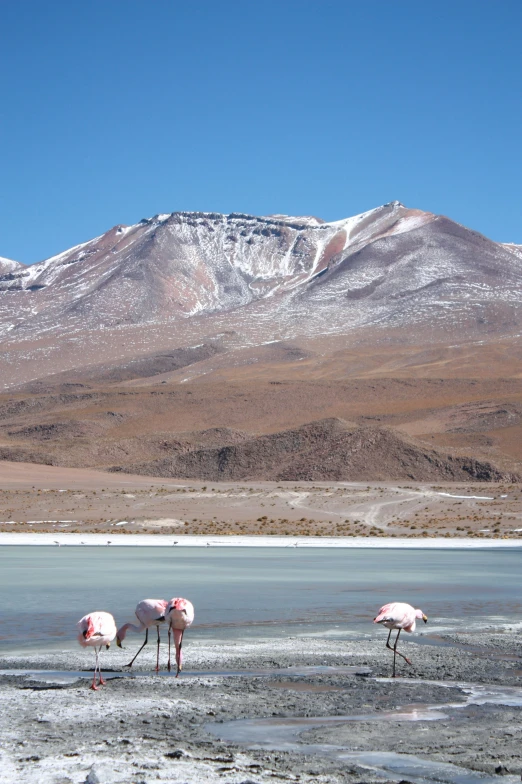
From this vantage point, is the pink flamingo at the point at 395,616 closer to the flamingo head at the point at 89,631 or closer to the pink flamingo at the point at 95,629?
the pink flamingo at the point at 95,629

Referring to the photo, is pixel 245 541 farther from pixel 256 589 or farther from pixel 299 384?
pixel 299 384

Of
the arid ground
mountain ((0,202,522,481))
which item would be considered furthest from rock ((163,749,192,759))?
mountain ((0,202,522,481))

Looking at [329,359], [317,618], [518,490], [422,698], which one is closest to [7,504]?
[518,490]

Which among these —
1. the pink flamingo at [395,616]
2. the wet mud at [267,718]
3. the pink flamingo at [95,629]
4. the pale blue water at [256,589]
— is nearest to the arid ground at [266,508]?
the pale blue water at [256,589]

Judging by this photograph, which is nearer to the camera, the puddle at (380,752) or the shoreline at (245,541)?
the puddle at (380,752)

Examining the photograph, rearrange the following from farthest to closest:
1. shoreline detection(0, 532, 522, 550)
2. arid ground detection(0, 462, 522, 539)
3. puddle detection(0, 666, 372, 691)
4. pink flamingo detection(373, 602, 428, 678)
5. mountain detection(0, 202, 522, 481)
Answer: mountain detection(0, 202, 522, 481) < arid ground detection(0, 462, 522, 539) < shoreline detection(0, 532, 522, 550) < pink flamingo detection(373, 602, 428, 678) < puddle detection(0, 666, 372, 691)

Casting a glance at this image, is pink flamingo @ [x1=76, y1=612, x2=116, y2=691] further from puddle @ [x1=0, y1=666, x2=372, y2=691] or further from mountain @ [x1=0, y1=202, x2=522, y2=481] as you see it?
mountain @ [x1=0, y1=202, x2=522, y2=481]
